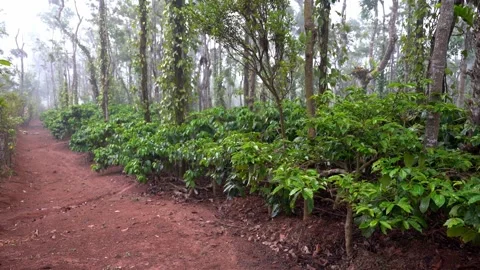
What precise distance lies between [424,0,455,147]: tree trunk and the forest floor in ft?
3.48

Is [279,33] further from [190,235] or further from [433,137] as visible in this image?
[190,235]

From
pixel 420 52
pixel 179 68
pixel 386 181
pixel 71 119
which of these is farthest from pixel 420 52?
pixel 71 119

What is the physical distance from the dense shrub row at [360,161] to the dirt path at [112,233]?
71 centimetres

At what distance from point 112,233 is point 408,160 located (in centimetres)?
378

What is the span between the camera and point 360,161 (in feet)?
11.5

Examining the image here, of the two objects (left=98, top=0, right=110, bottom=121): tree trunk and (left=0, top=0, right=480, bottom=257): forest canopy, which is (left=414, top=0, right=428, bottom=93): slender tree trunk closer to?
(left=0, top=0, right=480, bottom=257): forest canopy

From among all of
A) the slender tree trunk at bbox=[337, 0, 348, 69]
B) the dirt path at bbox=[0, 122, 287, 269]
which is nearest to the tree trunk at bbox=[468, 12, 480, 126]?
the slender tree trunk at bbox=[337, 0, 348, 69]

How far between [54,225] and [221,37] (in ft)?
12.4

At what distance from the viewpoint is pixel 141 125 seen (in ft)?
27.2

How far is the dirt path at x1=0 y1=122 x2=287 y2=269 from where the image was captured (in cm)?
359

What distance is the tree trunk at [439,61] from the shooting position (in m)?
2.86

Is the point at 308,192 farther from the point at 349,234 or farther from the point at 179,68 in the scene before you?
the point at 179,68

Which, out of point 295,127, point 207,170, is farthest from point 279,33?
point 207,170

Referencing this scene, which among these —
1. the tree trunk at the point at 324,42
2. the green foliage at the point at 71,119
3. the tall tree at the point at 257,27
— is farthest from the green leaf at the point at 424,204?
the green foliage at the point at 71,119
